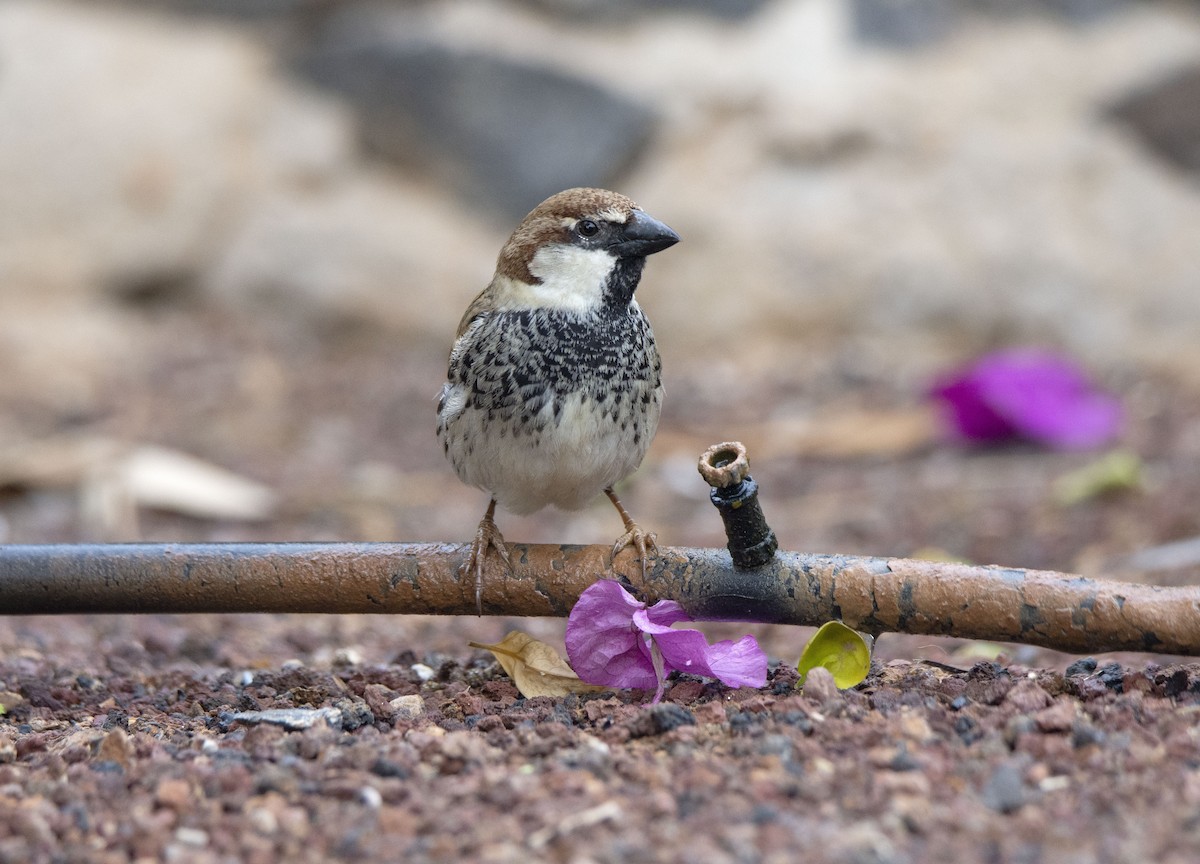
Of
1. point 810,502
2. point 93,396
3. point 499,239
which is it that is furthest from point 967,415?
point 93,396

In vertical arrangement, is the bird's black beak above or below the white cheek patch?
above

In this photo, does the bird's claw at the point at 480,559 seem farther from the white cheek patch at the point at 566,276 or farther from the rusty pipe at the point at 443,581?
the white cheek patch at the point at 566,276

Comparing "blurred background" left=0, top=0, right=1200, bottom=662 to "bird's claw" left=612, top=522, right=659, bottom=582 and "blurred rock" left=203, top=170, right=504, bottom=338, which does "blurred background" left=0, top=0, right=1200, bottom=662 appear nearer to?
"blurred rock" left=203, top=170, right=504, bottom=338

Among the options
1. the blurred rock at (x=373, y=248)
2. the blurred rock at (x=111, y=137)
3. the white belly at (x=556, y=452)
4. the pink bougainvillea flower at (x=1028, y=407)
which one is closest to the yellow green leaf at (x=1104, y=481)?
the pink bougainvillea flower at (x=1028, y=407)

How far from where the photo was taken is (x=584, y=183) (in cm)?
709

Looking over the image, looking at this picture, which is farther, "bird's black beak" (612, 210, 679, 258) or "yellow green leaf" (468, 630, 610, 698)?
"bird's black beak" (612, 210, 679, 258)

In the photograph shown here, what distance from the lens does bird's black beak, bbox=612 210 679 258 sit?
3256mm

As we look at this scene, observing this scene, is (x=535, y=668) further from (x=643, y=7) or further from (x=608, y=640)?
(x=643, y=7)

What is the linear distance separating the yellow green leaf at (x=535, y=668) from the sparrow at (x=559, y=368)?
0.23 m

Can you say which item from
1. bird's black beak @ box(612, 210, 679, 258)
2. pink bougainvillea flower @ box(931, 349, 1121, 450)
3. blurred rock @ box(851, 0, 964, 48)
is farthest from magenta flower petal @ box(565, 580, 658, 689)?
blurred rock @ box(851, 0, 964, 48)

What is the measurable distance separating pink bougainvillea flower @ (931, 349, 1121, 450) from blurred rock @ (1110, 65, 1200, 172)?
1.61 m

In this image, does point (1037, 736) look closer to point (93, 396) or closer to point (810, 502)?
point (810, 502)

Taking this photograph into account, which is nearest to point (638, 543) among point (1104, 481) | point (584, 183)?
point (1104, 481)

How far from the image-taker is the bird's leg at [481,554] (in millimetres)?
2674
